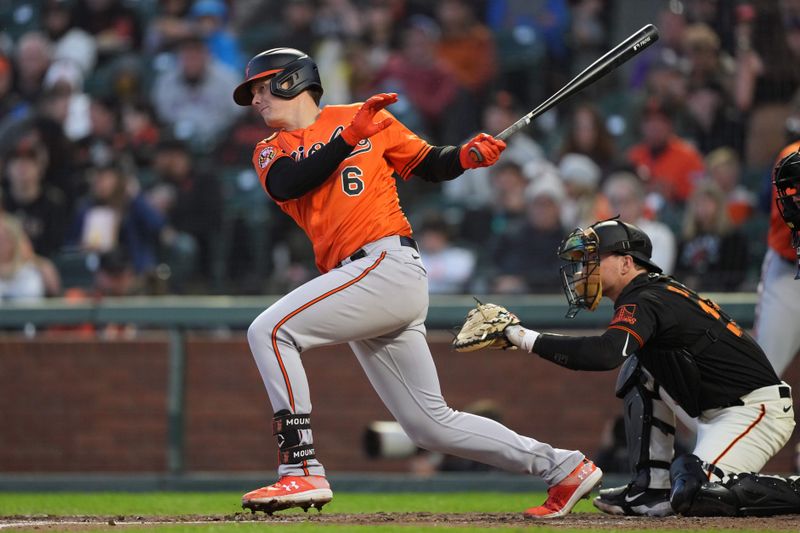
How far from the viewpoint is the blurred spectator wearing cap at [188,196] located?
9234 mm

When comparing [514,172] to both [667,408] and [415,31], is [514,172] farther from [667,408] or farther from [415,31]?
[667,408]

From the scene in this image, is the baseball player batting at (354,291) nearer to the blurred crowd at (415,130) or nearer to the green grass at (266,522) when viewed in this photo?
the green grass at (266,522)

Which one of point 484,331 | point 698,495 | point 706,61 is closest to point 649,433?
point 698,495

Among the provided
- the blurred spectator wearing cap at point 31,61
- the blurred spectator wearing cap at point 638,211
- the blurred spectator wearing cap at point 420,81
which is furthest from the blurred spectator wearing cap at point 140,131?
the blurred spectator wearing cap at point 638,211

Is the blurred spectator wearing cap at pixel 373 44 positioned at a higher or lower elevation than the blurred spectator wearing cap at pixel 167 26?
lower

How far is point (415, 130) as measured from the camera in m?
9.41

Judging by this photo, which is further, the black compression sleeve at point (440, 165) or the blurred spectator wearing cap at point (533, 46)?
the blurred spectator wearing cap at point (533, 46)

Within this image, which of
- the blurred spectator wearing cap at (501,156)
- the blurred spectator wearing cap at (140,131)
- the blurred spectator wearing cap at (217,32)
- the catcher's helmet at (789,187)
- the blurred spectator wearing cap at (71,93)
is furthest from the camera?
the blurred spectator wearing cap at (217,32)

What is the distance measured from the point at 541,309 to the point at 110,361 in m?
2.91

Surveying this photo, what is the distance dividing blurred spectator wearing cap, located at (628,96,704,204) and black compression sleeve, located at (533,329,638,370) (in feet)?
15.0

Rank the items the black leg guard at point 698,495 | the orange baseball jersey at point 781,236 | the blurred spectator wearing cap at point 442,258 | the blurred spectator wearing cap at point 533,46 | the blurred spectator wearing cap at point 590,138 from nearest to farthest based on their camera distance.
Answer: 1. the black leg guard at point 698,495
2. the orange baseball jersey at point 781,236
3. the blurred spectator wearing cap at point 442,258
4. the blurred spectator wearing cap at point 590,138
5. the blurred spectator wearing cap at point 533,46

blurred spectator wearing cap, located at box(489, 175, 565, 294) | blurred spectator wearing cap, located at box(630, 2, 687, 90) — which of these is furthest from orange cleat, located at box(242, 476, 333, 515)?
blurred spectator wearing cap, located at box(630, 2, 687, 90)

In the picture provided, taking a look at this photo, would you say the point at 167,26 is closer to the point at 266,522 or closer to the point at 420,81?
the point at 420,81

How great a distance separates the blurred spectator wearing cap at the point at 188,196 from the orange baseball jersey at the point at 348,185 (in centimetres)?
485
